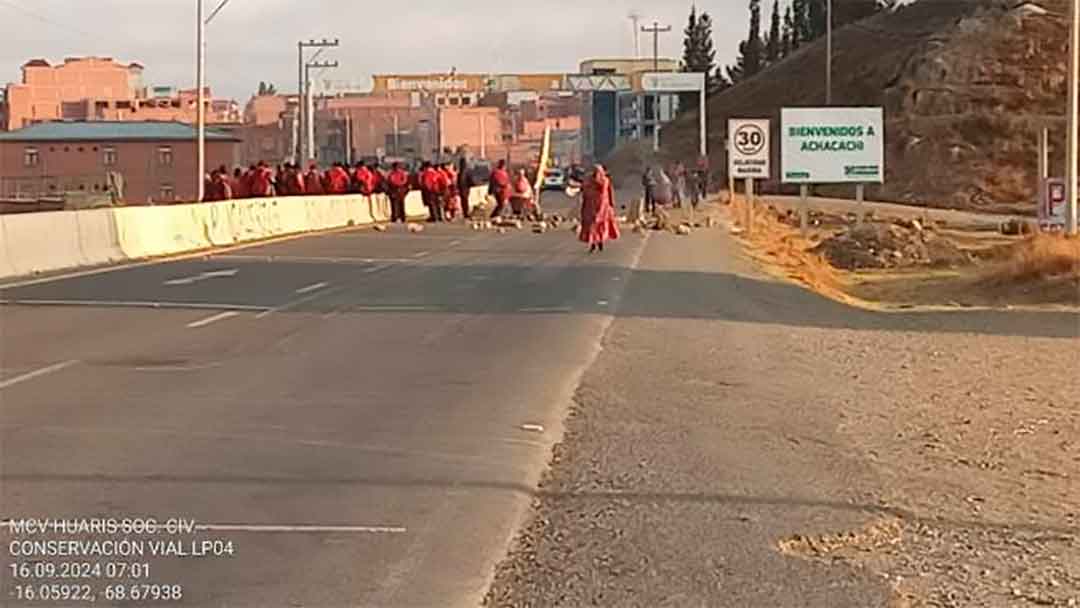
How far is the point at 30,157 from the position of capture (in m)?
110

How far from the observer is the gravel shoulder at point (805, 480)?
7.98 m

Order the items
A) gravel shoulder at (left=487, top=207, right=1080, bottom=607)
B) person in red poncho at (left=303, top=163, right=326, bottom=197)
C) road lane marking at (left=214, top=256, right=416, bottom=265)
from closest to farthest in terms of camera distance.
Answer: gravel shoulder at (left=487, top=207, right=1080, bottom=607) < road lane marking at (left=214, top=256, right=416, bottom=265) < person in red poncho at (left=303, top=163, right=326, bottom=197)

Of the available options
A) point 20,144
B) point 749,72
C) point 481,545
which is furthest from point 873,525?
point 749,72

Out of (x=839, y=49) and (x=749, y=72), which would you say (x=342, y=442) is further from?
(x=749, y=72)

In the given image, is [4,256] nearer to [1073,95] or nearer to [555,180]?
[1073,95]

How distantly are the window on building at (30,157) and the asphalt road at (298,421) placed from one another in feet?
288

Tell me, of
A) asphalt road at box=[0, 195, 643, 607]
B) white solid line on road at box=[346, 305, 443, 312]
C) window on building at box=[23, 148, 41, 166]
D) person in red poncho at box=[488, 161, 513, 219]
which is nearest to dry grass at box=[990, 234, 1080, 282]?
asphalt road at box=[0, 195, 643, 607]

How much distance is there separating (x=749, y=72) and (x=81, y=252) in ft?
445

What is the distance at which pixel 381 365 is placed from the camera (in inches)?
629

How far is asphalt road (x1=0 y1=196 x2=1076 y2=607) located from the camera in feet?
27.7

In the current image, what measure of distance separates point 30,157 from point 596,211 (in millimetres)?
79345

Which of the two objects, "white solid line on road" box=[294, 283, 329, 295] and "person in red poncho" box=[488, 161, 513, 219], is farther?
"person in red poncho" box=[488, 161, 513, 219]

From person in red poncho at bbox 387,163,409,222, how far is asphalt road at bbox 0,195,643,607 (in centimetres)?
3070

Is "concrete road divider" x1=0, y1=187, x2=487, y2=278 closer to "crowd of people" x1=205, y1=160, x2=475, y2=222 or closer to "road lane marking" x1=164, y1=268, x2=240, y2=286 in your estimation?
"road lane marking" x1=164, y1=268, x2=240, y2=286
